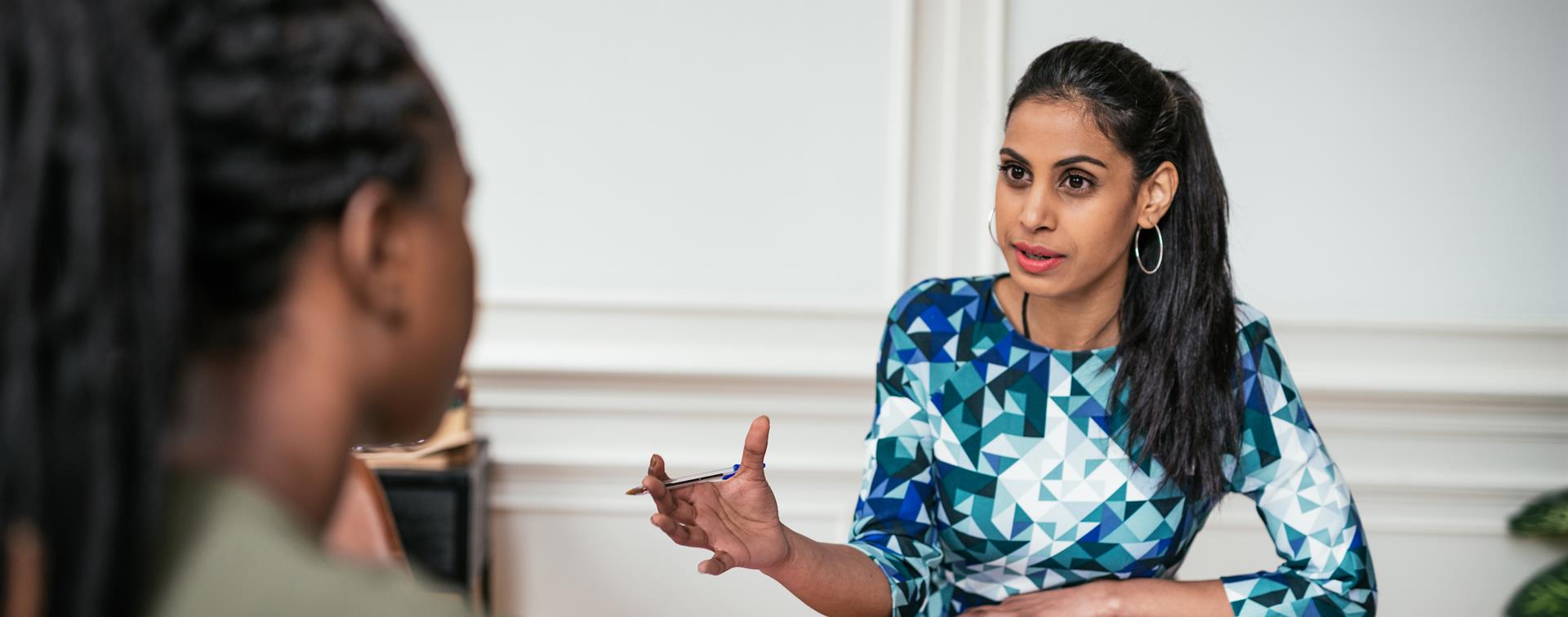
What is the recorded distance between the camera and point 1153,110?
144 cm

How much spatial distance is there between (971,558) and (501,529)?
1181 millimetres

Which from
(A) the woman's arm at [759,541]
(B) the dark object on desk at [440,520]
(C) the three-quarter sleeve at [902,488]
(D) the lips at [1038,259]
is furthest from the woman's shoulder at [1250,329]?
(B) the dark object on desk at [440,520]

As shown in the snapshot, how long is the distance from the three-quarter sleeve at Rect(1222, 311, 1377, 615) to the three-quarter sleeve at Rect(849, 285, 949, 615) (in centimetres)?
35

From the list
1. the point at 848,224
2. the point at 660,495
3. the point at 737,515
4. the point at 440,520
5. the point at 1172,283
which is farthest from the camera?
the point at 848,224

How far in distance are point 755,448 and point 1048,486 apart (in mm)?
423

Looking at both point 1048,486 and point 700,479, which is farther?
point 1048,486

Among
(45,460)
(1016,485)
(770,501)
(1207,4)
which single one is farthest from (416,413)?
(1207,4)

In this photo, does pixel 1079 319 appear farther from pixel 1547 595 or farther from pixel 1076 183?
pixel 1547 595

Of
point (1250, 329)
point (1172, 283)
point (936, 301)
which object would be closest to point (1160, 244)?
point (1172, 283)

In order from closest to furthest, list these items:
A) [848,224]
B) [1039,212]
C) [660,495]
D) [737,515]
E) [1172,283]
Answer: [660,495] < [737,515] < [1039,212] < [1172,283] < [848,224]

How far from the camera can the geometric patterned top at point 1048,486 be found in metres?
1.43

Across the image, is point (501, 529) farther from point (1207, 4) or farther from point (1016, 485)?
point (1207, 4)

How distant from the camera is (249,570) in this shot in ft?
1.49

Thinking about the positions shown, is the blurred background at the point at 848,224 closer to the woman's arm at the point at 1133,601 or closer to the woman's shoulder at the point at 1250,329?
the woman's shoulder at the point at 1250,329
